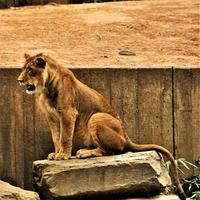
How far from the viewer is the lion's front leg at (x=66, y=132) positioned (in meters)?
12.3

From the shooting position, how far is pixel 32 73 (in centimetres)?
1220

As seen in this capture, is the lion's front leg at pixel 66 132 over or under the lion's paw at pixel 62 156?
over

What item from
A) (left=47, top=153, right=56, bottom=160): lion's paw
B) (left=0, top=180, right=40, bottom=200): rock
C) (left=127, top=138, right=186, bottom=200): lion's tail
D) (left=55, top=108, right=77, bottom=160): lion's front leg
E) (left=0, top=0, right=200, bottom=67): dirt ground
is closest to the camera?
(left=0, top=180, right=40, bottom=200): rock

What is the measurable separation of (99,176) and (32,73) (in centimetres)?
140

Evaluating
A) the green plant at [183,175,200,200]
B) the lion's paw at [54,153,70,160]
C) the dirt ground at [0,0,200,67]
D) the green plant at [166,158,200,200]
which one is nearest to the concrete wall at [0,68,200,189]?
the green plant at [166,158,200,200]

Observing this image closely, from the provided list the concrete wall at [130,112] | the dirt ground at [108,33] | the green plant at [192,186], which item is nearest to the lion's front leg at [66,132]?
the concrete wall at [130,112]

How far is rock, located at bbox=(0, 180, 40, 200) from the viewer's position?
11961 millimetres

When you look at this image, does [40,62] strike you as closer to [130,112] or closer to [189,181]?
[130,112]

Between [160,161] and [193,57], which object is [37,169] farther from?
[193,57]

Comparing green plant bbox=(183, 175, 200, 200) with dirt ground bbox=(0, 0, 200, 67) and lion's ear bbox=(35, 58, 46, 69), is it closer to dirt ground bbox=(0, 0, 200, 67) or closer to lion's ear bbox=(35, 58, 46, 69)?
dirt ground bbox=(0, 0, 200, 67)

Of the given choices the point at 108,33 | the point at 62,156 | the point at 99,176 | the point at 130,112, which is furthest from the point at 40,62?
the point at 108,33

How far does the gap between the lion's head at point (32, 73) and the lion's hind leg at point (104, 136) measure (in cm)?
78

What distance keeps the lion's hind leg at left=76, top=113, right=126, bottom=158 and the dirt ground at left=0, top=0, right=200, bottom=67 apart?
2.39 m

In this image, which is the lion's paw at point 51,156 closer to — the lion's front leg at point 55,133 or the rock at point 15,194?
the lion's front leg at point 55,133
